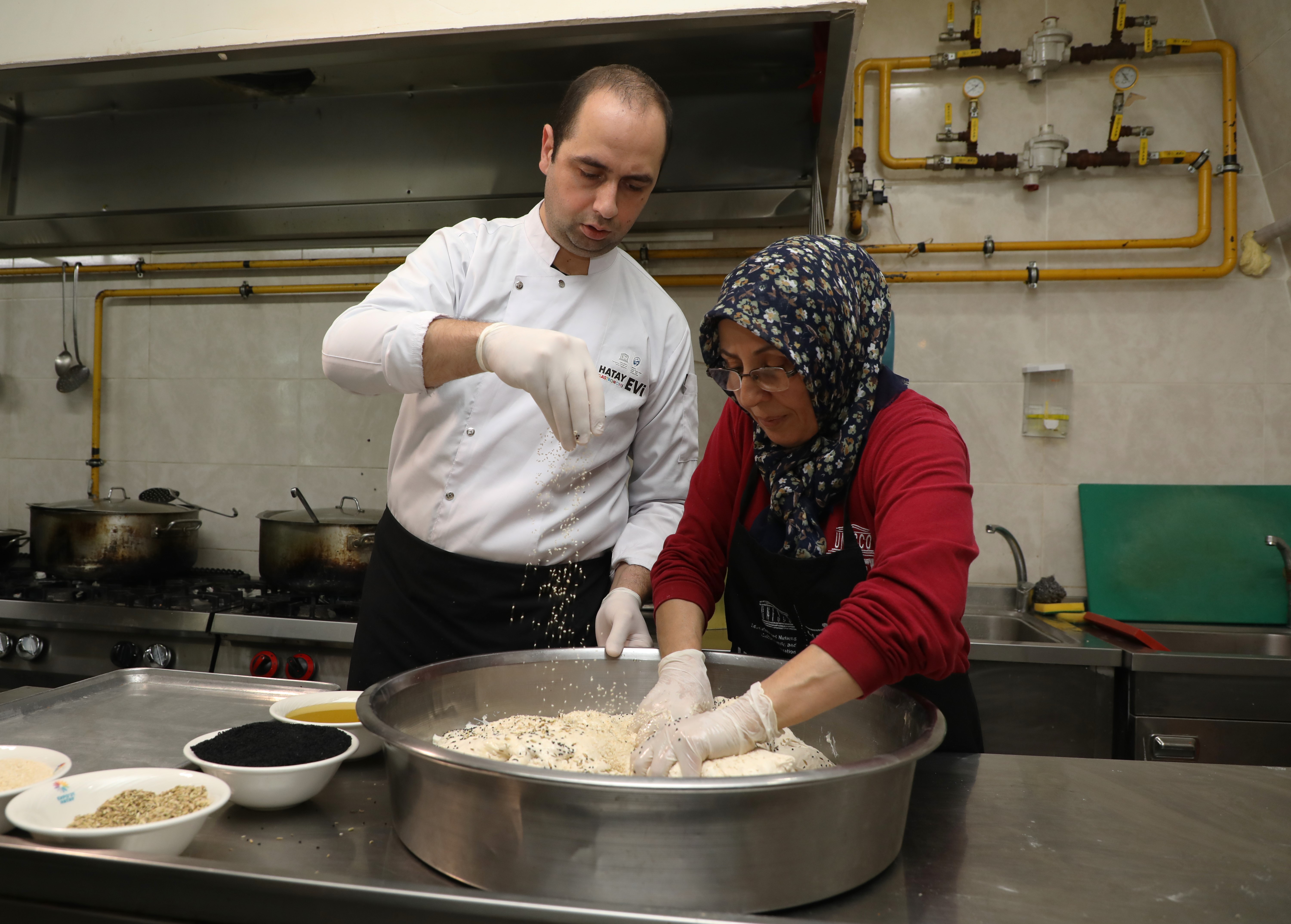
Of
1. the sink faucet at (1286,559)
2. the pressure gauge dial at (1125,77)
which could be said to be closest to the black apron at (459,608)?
the sink faucet at (1286,559)

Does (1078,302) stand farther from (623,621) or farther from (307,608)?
(307,608)

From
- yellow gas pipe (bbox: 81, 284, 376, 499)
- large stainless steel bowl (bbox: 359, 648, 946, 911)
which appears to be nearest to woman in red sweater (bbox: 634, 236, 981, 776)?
large stainless steel bowl (bbox: 359, 648, 946, 911)

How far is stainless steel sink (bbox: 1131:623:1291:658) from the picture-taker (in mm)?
2566

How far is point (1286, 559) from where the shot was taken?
259 centimetres

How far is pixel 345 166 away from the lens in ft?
8.91

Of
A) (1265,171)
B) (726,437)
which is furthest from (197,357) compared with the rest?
(1265,171)

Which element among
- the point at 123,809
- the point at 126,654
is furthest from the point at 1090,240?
the point at 126,654

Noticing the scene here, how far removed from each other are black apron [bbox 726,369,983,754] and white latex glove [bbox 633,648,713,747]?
0.48 ft

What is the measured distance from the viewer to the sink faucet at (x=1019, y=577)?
2809 millimetres

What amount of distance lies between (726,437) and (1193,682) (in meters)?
1.53

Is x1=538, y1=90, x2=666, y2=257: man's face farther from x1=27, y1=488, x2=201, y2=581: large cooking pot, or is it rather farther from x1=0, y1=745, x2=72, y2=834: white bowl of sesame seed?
x1=27, y1=488, x2=201, y2=581: large cooking pot

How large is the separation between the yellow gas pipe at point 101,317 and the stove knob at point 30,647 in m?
0.86

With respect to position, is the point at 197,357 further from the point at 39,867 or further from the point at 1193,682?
the point at 1193,682

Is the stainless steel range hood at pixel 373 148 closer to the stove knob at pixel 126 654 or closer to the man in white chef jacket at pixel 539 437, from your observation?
the man in white chef jacket at pixel 539 437
